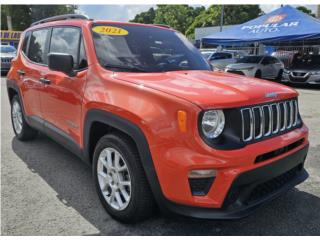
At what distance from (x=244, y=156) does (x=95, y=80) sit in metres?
1.57

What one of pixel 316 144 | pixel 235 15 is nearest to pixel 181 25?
pixel 235 15

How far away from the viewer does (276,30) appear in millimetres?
14898

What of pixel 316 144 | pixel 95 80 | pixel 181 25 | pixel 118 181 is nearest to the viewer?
pixel 118 181

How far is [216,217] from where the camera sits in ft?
7.84

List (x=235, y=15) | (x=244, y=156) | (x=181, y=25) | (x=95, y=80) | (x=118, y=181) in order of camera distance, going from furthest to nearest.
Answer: (x=181, y=25) → (x=235, y=15) → (x=95, y=80) → (x=118, y=181) → (x=244, y=156)

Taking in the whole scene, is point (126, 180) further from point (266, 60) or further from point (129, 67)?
point (266, 60)

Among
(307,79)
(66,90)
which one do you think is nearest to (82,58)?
(66,90)

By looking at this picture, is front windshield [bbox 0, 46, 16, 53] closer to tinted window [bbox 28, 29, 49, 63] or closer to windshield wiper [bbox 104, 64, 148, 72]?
tinted window [bbox 28, 29, 49, 63]

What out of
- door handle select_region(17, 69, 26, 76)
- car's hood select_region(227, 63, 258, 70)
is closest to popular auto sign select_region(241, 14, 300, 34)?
car's hood select_region(227, 63, 258, 70)

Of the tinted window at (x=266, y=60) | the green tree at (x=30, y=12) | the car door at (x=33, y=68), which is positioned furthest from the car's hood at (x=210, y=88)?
the green tree at (x=30, y=12)

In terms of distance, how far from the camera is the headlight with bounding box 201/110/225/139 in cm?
239

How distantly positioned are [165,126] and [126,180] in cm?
72

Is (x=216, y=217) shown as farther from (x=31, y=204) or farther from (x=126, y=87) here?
(x=31, y=204)

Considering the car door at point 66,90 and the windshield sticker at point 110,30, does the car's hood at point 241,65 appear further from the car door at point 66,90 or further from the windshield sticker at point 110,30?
the windshield sticker at point 110,30
